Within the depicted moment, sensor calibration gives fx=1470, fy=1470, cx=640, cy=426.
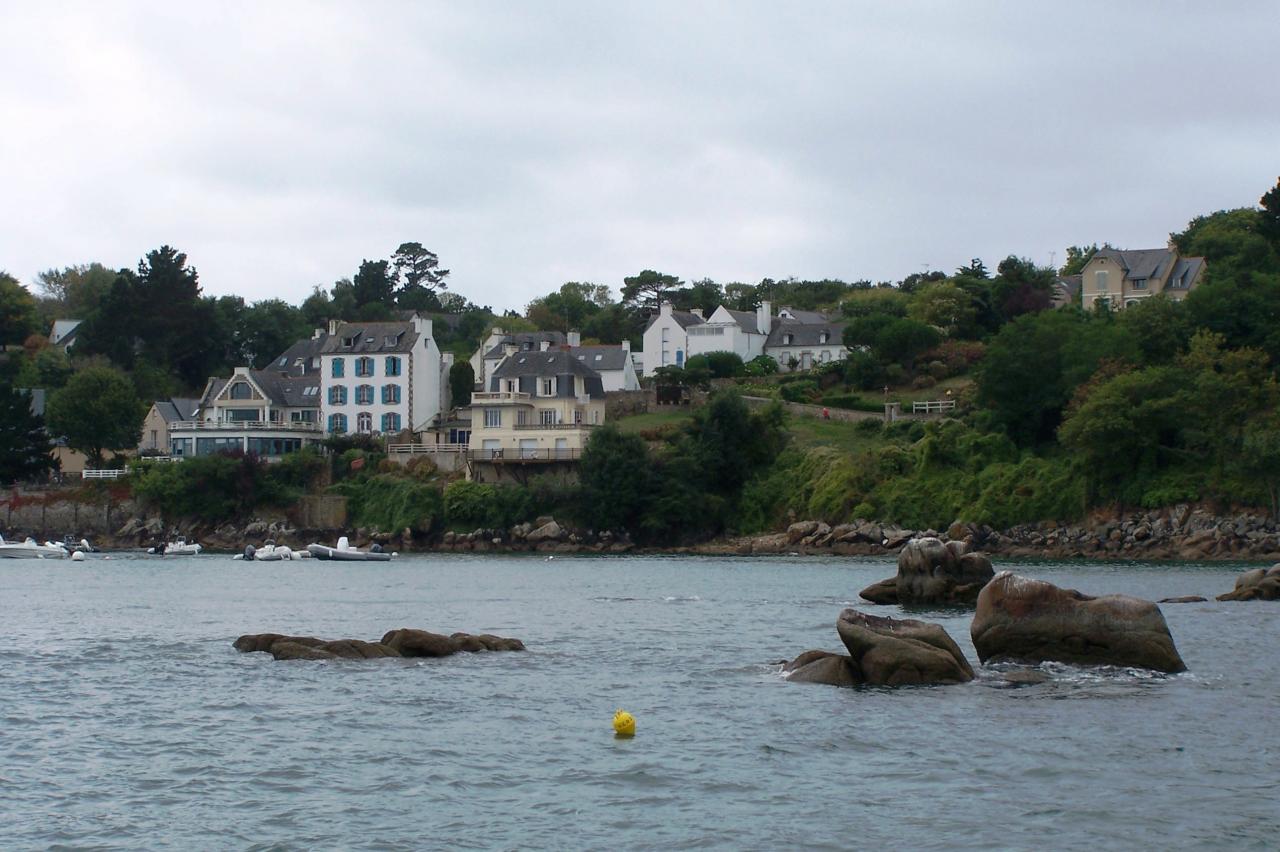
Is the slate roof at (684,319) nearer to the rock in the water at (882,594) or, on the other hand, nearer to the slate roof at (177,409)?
the slate roof at (177,409)

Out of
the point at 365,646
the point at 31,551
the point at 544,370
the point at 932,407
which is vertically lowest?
the point at 31,551

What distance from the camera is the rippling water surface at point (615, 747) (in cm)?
1822

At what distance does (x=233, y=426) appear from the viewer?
103688mm

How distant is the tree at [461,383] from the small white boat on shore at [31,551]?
34.0 m

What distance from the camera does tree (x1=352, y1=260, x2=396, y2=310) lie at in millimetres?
165250

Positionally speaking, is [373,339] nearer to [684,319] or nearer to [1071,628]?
[684,319]

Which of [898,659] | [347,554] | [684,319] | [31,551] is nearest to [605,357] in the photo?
[684,319]

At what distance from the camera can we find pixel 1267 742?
2289 centimetres

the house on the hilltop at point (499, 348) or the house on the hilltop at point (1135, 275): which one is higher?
the house on the hilltop at point (1135, 275)

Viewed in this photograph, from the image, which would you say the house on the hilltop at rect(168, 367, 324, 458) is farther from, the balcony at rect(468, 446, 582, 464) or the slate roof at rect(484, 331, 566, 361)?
the balcony at rect(468, 446, 582, 464)

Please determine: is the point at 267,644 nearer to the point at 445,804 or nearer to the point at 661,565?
the point at 445,804

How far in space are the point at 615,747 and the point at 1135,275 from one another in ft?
347

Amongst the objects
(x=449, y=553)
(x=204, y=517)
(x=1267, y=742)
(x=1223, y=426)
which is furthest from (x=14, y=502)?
(x=1267, y=742)

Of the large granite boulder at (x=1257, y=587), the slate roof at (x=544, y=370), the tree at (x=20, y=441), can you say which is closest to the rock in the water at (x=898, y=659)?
the large granite boulder at (x=1257, y=587)
